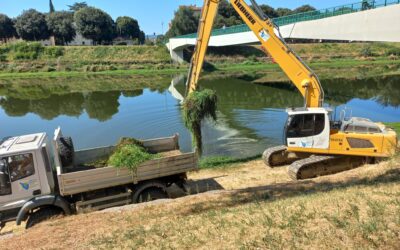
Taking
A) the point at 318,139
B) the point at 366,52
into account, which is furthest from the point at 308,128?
the point at 366,52

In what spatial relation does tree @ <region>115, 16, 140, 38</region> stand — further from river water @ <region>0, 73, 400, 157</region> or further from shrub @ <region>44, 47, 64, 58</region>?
river water @ <region>0, 73, 400, 157</region>

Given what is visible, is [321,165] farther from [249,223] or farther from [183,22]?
[183,22]

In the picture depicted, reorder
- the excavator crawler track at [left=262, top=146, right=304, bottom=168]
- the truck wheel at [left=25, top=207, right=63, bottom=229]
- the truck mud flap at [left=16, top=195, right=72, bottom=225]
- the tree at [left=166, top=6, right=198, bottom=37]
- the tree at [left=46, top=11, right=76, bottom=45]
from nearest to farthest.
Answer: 1. the truck mud flap at [left=16, top=195, right=72, bottom=225]
2. the truck wheel at [left=25, top=207, right=63, bottom=229]
3. the excavator crawler track at [left=262, top=146, right=304, bottom=168]
4. the tree at [left=166, top=6, right=198, bottom=37]
5. the tree at [left=46, top=11, right=76, bottom=45]

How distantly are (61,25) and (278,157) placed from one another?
79.2 m

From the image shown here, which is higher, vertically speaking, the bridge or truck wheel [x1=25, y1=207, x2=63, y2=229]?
the bridge

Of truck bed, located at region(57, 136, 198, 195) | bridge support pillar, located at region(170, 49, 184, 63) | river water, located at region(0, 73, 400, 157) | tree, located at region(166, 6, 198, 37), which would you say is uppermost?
tree, located at region(166, 6, 198, 37)

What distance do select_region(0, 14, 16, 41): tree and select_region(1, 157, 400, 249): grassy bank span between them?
91565 millimetres

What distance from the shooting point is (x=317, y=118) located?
12188mm

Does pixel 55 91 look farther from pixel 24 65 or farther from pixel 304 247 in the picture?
pixel 304 247

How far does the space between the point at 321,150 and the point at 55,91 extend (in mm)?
35315

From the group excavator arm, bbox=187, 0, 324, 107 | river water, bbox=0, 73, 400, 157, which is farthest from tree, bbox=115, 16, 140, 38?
excavator arm, bbox=187, 0, 324, 107

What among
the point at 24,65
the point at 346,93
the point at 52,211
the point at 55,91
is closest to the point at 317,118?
the point at 52,211

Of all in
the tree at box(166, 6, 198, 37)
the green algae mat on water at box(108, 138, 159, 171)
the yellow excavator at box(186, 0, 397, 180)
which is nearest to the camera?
the green algae mat on water at box(108, 138, 159, 171)

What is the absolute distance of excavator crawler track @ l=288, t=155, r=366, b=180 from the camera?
11953 mm
